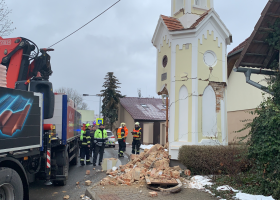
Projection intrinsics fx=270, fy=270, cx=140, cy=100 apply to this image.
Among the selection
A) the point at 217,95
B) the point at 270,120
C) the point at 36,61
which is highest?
the point at 36,61

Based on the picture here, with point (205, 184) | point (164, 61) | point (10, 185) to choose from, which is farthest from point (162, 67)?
point (10, 185)

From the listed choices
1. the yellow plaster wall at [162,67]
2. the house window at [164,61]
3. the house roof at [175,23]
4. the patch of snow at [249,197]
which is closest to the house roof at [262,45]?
the house roof at [175,23]

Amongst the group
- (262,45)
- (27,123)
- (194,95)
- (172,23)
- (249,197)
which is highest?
(172,23)

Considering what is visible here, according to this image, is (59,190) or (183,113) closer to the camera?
(59,190)

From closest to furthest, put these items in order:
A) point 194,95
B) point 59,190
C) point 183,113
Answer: point 59,190
point 194,95
point 183,113

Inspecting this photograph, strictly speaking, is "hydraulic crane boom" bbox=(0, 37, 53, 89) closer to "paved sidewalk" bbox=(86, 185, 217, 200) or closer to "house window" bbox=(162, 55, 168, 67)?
"paved sidewalk" bbox=(86, 185, 217, 200)

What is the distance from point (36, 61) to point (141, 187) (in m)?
4.64

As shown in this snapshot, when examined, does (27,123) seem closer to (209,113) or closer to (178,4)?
(209,113)

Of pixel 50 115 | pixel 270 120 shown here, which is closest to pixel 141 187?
pixel 50 115

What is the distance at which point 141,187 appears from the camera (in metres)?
7.57

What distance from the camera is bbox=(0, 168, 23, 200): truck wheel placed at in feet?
14.3

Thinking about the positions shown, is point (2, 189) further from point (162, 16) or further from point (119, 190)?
point (162, 16)

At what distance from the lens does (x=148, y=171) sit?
8.56m

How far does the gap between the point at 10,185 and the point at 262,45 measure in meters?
6.89
